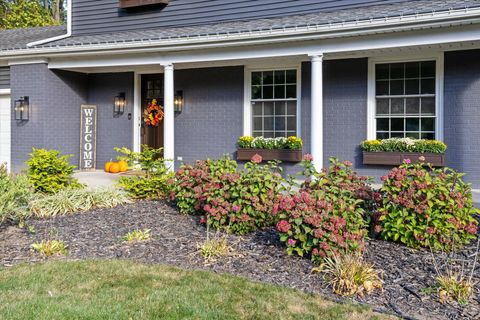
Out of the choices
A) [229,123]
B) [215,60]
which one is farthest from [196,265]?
[229,123]

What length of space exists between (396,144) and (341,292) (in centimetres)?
532

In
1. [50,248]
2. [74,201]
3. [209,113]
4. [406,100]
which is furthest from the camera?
[209,113]

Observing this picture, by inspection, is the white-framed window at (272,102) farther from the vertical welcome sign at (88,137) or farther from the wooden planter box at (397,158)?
the vertical welcome sign at (88,137)

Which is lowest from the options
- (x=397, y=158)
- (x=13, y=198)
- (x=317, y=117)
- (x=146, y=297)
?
(x=146, y=297)

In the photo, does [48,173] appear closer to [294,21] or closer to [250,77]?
[250,77]

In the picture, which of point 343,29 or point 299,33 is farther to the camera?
point 299,33

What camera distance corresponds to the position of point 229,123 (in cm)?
997

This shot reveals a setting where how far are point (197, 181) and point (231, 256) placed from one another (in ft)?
5.68

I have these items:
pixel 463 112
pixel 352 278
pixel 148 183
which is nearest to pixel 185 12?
pixel 148 183

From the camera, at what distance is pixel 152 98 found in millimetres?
11180

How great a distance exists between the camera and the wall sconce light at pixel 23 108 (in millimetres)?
10344

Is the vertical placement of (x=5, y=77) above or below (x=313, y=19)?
below

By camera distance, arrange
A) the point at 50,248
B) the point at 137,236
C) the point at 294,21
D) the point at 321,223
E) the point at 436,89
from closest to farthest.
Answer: the point at 321,223, the point at 50,248, the point at 137,236, the point at 436,89, the point at 294,21

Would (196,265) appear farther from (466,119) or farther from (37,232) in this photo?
(466,119)
